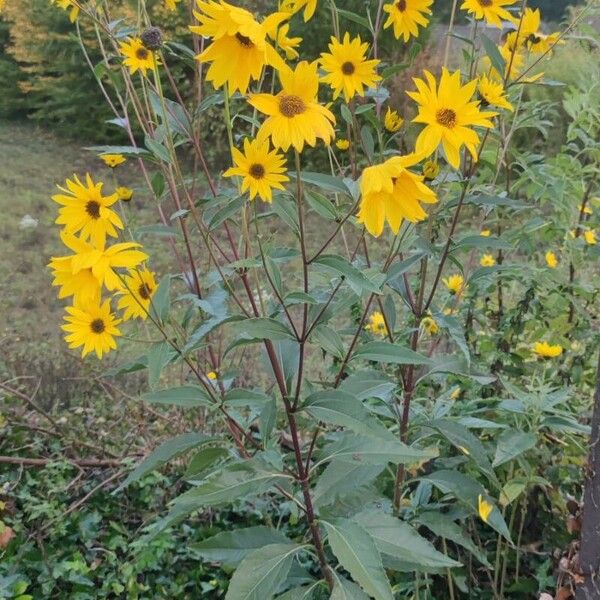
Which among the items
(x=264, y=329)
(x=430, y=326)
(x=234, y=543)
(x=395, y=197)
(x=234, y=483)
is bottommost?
(x=234, y=543)

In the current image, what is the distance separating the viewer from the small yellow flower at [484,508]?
52.8 inches

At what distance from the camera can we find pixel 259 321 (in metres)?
1.08

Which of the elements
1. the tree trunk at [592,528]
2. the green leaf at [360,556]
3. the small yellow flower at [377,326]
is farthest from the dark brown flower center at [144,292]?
the small yellow flower at [377,326]

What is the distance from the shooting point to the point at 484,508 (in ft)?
4.44

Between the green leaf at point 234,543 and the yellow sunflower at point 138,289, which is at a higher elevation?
the yellow sunflower at point 138,289

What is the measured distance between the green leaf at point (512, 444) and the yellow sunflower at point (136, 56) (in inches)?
36.8

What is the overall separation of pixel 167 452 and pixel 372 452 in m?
0.35

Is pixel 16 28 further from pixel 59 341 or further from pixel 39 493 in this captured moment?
pixel 39 493

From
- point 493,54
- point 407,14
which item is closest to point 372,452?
point 493,54

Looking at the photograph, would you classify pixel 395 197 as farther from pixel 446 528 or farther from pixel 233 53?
pixel 446 528

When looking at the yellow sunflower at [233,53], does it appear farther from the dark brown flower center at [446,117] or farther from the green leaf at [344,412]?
the green leaf at [344,412]

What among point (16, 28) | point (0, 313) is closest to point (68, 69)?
point (16, 28)

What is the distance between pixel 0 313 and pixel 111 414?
6.60 ft

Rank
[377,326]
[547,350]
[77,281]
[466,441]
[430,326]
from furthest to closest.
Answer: [377,326]
[547,350]
[430,326]
[466,441]
[77,281]
